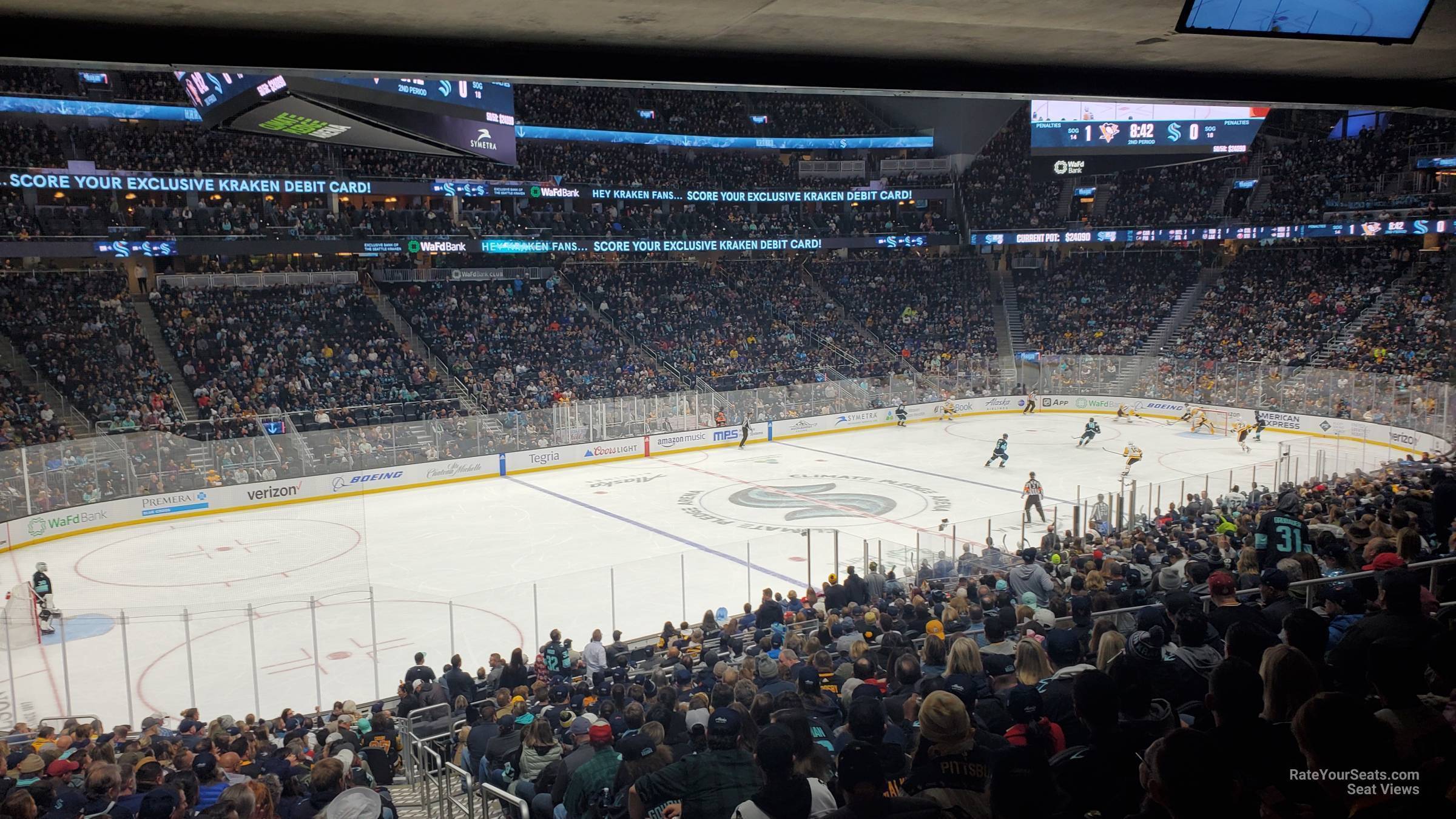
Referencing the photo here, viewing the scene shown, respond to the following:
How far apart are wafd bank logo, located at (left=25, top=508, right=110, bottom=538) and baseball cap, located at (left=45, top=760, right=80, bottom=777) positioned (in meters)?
17.0

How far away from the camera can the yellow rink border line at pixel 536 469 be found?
22297mm

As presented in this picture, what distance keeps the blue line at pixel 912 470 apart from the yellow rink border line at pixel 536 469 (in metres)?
1.84

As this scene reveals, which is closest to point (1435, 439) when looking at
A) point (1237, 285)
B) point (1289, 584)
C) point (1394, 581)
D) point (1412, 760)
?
point (1237, 285)

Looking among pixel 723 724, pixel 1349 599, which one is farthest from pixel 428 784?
pixel 1349 599

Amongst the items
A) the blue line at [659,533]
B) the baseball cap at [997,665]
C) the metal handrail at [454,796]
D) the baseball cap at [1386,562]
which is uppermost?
the baseball cap at [1386,562]

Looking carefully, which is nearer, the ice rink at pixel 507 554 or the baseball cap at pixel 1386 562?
the baseball cap at pixel 1386 562

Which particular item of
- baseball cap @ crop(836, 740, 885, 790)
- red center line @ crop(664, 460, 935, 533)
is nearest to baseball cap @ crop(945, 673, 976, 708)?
baseball cap @ crop(836, 740, 885, 790)

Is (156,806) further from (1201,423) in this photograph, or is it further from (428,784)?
(1201,423)

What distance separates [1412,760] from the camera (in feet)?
10.2

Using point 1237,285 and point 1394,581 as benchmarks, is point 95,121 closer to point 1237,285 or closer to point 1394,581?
point 1394,581

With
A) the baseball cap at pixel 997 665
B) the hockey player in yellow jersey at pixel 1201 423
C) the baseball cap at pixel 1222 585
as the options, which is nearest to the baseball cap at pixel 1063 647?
the baseball cap at pixel 997 665

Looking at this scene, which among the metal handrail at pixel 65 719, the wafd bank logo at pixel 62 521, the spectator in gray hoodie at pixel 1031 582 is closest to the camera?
the metal handrail at pixel 65 719

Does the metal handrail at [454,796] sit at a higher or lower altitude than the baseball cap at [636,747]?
lower

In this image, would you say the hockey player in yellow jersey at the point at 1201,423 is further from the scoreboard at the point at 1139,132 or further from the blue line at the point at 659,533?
the blue line at the point at 659,533
